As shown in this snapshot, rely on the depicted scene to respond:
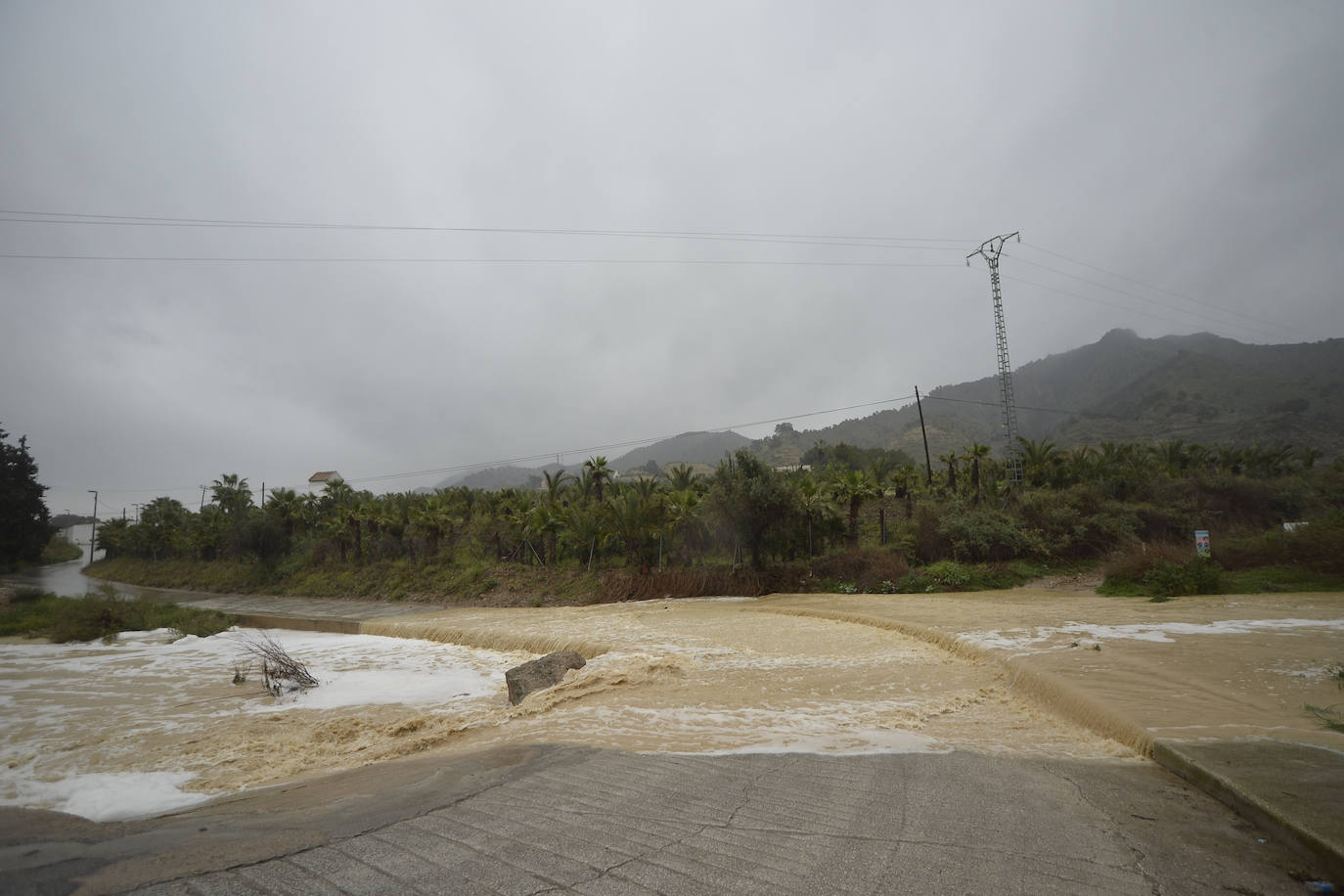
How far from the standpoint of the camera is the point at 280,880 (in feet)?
14.0

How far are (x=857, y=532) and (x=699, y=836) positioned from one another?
110ft

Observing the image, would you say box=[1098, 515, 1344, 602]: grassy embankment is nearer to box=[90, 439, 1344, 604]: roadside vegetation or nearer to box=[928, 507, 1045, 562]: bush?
box=[90, 439, 1344, 604]: roadside vegetation

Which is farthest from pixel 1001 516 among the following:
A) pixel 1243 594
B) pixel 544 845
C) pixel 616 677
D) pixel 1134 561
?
pixel 544 845

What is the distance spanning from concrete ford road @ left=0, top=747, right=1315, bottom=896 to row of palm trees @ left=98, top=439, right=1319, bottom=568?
85.0 feet

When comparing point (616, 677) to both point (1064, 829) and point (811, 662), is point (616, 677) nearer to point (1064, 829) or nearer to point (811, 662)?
point (811, 662)

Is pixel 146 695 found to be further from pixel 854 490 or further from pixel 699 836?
pixel 854 490

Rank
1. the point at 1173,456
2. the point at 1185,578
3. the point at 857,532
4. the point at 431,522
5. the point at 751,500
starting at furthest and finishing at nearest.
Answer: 1. the point at 431,522
2. the point at 1173,456
3. the point at 857,532
4. the point at 751,500
5. the point at 1185,578

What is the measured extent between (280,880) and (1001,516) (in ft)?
111

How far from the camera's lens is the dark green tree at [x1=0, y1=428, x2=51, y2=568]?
158 ft

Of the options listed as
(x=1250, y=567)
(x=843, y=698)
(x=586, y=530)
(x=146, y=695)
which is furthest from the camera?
(x=586, y=530)

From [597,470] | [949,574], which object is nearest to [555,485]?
[597,470]

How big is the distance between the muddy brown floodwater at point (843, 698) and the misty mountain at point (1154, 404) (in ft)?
131

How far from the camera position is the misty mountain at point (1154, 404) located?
78.6 meters

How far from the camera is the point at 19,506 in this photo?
161 ft
